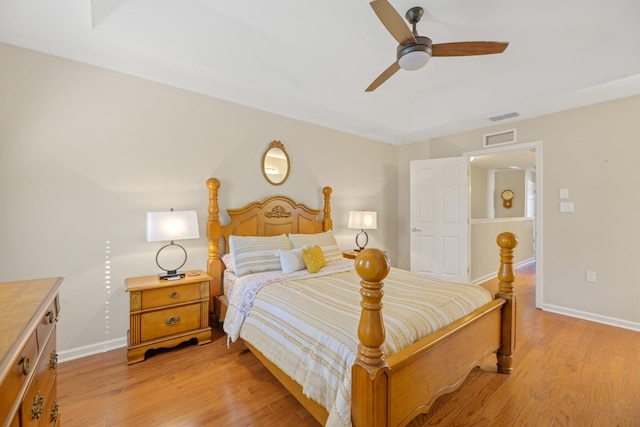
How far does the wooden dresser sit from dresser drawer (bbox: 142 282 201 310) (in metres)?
1.01

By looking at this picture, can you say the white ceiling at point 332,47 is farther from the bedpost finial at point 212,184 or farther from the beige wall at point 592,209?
the bedpost finial at point 212,184

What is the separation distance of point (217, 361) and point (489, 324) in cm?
212

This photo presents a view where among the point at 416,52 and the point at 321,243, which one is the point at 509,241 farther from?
the point at 321,243

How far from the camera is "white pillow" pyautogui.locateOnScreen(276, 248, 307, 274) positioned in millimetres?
2652

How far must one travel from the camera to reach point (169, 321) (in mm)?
2381

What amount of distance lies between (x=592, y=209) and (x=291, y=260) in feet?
11.6

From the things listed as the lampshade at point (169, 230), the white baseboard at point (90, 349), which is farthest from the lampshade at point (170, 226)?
the white baseboard at point (90, 349)

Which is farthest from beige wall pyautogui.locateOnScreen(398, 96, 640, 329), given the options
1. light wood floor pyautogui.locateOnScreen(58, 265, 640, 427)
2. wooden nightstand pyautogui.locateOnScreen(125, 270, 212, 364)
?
wooden nightstand pyautogui.locateOnScreen(125, 270, 212, 364)

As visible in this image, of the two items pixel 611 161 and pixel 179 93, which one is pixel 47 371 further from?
pixel 611 161

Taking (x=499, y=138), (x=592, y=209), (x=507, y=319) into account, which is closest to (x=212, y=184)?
(x=507, y=319)

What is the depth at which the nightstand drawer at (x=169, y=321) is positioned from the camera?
7.49 ft

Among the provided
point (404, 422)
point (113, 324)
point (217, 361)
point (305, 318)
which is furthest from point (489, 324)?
point (113, 324)

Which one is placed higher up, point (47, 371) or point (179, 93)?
point (179, 93)

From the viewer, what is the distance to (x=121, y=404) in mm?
1786
